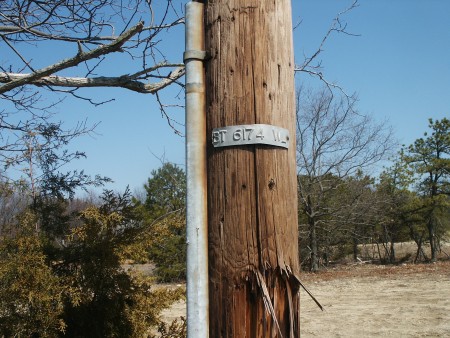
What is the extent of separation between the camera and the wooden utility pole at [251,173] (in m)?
1.57

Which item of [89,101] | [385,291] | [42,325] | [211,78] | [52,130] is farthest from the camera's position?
[385,291]

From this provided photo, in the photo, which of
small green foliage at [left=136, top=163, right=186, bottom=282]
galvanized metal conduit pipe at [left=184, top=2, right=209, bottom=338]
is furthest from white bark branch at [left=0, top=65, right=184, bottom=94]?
galvanized metal conduit pipe at [left=184, top=2, right=209, bottom=338]

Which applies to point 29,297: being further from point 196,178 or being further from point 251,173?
point 251,173

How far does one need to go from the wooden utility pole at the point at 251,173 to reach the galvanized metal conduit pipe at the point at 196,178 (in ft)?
0.09

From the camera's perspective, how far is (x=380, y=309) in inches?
408

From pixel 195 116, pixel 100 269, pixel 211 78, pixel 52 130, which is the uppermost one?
pixel 52 130

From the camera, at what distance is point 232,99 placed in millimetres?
1644

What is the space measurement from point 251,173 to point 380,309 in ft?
32.3

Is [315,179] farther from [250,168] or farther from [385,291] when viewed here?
[250,168]

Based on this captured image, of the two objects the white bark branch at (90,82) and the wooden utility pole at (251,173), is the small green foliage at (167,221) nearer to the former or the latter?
the white bark branch at (90,82)

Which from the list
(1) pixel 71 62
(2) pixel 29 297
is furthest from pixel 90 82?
(2) pixel 29 297

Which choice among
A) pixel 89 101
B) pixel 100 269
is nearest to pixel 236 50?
pixel 100 269

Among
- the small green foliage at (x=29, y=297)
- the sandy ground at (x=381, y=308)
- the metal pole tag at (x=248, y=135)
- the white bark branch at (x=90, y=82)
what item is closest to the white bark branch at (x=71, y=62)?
the white bark branch at (x=90, y=82)

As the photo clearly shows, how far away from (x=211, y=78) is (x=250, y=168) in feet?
1.19
